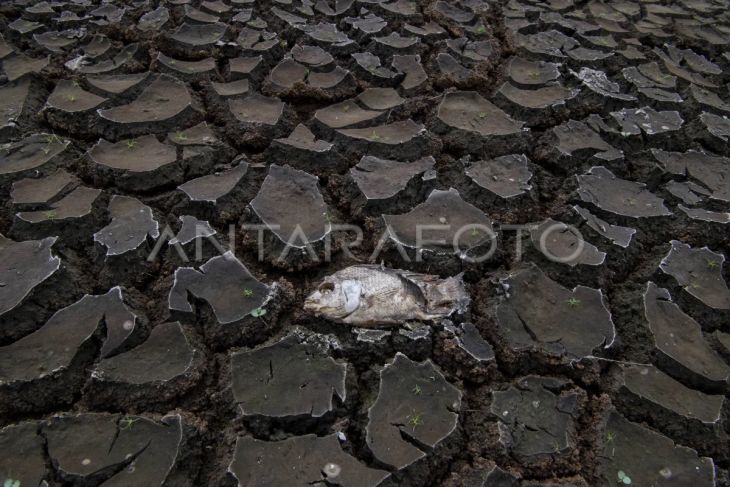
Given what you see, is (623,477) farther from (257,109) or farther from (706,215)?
(257,109)

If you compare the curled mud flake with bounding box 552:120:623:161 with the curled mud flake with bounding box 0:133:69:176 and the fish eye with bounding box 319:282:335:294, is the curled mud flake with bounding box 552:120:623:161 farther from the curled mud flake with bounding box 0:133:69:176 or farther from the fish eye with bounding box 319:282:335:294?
the curled mud flake with bounding box 0:133:69:176

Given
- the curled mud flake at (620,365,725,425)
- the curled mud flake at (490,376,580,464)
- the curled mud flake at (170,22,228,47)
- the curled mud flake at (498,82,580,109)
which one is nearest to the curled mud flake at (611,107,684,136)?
the curled mud flake at (498,82,580,109)

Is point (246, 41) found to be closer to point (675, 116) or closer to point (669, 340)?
point (675, 116)

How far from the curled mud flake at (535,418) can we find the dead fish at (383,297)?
0.26 m

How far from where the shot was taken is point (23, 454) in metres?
1.19

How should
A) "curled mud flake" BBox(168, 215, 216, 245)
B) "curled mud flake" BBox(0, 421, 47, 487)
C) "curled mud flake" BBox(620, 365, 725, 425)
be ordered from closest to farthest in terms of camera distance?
"curled mud flake" BBox(0, 421, 47, 487) < "curled mud flake" BBox(620, 365, 725, 425) < "curled mud flake" BBox(168, 215, 216, 245)

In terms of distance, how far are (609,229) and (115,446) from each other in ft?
4.87

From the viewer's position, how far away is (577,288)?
1.58 m

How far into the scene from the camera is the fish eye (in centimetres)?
150

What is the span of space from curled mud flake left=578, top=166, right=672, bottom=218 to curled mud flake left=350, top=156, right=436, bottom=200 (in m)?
0.53

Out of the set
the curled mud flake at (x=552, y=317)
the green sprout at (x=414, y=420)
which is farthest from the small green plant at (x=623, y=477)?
the green sprout at (x=414, y=420)

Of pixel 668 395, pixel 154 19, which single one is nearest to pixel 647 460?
pixel 668 395

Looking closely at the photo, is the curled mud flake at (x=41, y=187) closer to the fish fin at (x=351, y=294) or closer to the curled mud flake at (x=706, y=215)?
the fish fin at (x=351, y=294)

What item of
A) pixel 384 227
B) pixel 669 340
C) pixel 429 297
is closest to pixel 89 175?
pixel 384 227
